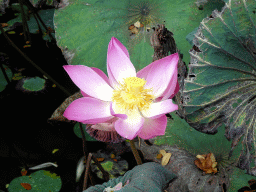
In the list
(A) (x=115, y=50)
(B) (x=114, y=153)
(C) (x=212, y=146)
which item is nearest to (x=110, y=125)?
(A) (x=115, y=50)

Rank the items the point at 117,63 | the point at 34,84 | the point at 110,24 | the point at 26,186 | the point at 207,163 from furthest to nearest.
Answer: the point at 34,84 < the point at 110,24 < the point at 26,186 < the point at 207,163 < the point at 117,63

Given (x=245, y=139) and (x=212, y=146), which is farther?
(x=212, y=146)

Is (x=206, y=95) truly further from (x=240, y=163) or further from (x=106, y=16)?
(x=106, y=16)

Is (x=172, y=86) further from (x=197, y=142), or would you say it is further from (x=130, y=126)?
(x=197, y=142)

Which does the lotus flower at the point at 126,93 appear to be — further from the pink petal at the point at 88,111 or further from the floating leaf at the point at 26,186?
the floating leaf at the point at 26,186

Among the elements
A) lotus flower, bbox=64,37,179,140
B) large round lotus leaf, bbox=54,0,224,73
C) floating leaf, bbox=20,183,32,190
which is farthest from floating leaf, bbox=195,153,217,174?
floating leaf, bbox=20,183,32,190

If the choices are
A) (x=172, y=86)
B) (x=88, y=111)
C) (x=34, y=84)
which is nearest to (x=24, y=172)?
(x=34, y=84)
